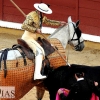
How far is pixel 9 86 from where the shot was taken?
6965mm

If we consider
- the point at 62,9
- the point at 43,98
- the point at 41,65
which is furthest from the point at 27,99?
the point at 62,9

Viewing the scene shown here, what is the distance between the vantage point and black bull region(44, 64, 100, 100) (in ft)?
21.4

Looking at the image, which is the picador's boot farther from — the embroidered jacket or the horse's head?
the horse's head

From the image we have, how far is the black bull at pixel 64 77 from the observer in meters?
6.51

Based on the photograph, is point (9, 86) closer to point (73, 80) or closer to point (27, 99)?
point (73, 80)

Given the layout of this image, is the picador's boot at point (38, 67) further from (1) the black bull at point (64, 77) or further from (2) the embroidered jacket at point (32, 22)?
(2) the embroidered jacket at point (32, 22)

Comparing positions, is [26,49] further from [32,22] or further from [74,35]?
[74,35]

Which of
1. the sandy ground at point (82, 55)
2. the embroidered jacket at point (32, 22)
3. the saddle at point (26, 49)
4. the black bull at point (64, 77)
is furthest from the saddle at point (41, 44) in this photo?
the sandy ground at point (82, 55)

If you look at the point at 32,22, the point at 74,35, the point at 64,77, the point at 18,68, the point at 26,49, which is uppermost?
the point at 32,22

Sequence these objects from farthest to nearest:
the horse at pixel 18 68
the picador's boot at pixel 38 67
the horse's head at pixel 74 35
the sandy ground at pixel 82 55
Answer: the sandy ground at pixel 82 55
the horse's head at pixel 74 35
the picador's boot at pixel 38 67
the horse at pixel 18 68

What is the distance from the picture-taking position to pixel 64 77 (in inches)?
262

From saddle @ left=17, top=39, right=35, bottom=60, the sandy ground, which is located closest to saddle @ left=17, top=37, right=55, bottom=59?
saddle @ left=17, top=39, right=35, bottom=60

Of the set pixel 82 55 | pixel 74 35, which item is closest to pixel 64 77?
pixel 74 35

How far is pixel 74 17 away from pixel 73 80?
573 cm
